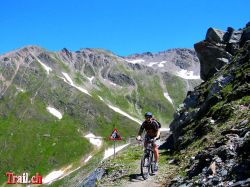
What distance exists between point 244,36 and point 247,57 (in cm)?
1460

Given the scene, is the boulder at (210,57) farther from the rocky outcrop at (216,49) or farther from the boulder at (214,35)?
the boulder at (214,35)

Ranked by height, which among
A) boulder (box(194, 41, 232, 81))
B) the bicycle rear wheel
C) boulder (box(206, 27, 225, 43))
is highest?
boulder (box(206, 27, 225, 43))

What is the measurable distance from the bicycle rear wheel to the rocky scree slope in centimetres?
176

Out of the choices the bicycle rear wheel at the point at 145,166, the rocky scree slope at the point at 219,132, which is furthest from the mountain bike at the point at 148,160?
the rocky scree slope at the point at 219,132

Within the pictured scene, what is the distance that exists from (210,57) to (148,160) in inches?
1549

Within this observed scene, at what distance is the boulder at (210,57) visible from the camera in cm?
5452

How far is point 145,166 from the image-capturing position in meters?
20.1

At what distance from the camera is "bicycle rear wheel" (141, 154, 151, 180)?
19688mm

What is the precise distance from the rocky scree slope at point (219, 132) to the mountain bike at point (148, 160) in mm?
1598

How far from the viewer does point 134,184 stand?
1936 centimetres

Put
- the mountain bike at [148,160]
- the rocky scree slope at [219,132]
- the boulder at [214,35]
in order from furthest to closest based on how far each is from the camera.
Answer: the boulder at [214,35]
the mountain bike at [148,160]
the rocky scree slope at [219,132]

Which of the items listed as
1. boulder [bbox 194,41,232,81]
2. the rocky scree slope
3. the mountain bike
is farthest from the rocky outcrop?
the mountain bike

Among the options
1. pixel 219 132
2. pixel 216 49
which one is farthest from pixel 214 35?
pixel 219 132

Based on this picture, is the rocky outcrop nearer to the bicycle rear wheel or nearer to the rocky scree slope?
the rocky scree slope
